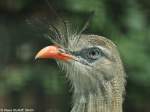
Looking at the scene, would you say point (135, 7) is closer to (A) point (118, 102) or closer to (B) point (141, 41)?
(B) point (141, 41)

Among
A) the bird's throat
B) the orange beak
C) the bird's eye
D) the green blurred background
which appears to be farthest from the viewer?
the green blurred background

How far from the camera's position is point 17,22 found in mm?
6363

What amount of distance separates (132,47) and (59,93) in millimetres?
768

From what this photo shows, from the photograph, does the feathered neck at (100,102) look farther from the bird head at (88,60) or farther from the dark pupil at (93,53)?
the dark pupil at (93,53)

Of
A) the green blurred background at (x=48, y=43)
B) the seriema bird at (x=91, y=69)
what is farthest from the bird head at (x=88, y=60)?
the green blurred background at (x=48, y=43)

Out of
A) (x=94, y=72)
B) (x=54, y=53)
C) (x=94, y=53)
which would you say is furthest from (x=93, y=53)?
(x=54, y=53)

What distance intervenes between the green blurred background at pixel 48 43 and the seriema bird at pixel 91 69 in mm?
1342

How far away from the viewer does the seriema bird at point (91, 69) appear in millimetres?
4305

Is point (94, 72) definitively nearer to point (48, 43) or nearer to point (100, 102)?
point (100, 102)

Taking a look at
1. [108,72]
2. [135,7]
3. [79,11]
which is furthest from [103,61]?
[135,7]

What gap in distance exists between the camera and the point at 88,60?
14.6ft

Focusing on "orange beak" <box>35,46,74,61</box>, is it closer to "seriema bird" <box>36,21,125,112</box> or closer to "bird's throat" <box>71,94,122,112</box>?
"seriema bird" <box>36,21,125,112</box>

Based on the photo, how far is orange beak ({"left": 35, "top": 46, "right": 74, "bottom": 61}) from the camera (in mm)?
4172

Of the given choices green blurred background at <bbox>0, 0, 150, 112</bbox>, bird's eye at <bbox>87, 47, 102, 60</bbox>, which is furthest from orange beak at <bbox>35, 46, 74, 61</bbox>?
green blurred background at <bbox>0, 0, 150, 112</bbox>
